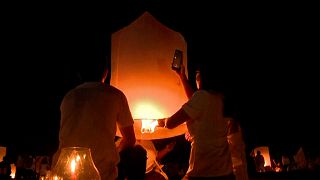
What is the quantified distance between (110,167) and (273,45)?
248 inches

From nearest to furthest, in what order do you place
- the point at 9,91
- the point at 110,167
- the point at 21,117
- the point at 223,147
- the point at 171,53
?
the point at 110,167
the point at 223,147
the point at 171,53
the point at 9,91
the point at 21,117

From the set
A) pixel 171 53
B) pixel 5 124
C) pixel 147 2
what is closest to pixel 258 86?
pixel 147 2

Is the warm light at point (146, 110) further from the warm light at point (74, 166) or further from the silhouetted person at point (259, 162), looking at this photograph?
the silhouetted person at point (259, 162)

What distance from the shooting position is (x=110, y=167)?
238 centimetres

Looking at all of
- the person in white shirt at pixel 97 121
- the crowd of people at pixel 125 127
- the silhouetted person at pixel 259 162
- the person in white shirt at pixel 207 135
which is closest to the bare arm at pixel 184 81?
the crowd of people at pixel 125 127

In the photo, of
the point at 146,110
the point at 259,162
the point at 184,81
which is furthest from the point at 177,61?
the point at 259,162

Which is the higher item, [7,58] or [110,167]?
[7,58]

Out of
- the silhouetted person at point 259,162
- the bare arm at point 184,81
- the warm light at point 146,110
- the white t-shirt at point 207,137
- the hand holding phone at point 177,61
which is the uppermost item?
the hand holding phone at point 177,61

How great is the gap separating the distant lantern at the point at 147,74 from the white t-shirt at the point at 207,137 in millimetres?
531

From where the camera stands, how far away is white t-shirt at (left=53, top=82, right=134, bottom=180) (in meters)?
2.37

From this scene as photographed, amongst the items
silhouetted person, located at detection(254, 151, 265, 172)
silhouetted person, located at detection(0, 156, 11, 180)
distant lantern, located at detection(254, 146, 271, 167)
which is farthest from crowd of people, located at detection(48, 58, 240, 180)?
distant lantern, located at detection(254, 146, 271, 167)

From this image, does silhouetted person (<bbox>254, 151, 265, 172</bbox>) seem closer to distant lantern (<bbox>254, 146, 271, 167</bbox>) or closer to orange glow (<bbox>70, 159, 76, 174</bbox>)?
distant lantern (<bbox>254, 146, 271, 167</bbox>)

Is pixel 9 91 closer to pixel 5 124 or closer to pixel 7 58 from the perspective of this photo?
pixel 7 58

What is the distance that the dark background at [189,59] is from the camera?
4.66m
